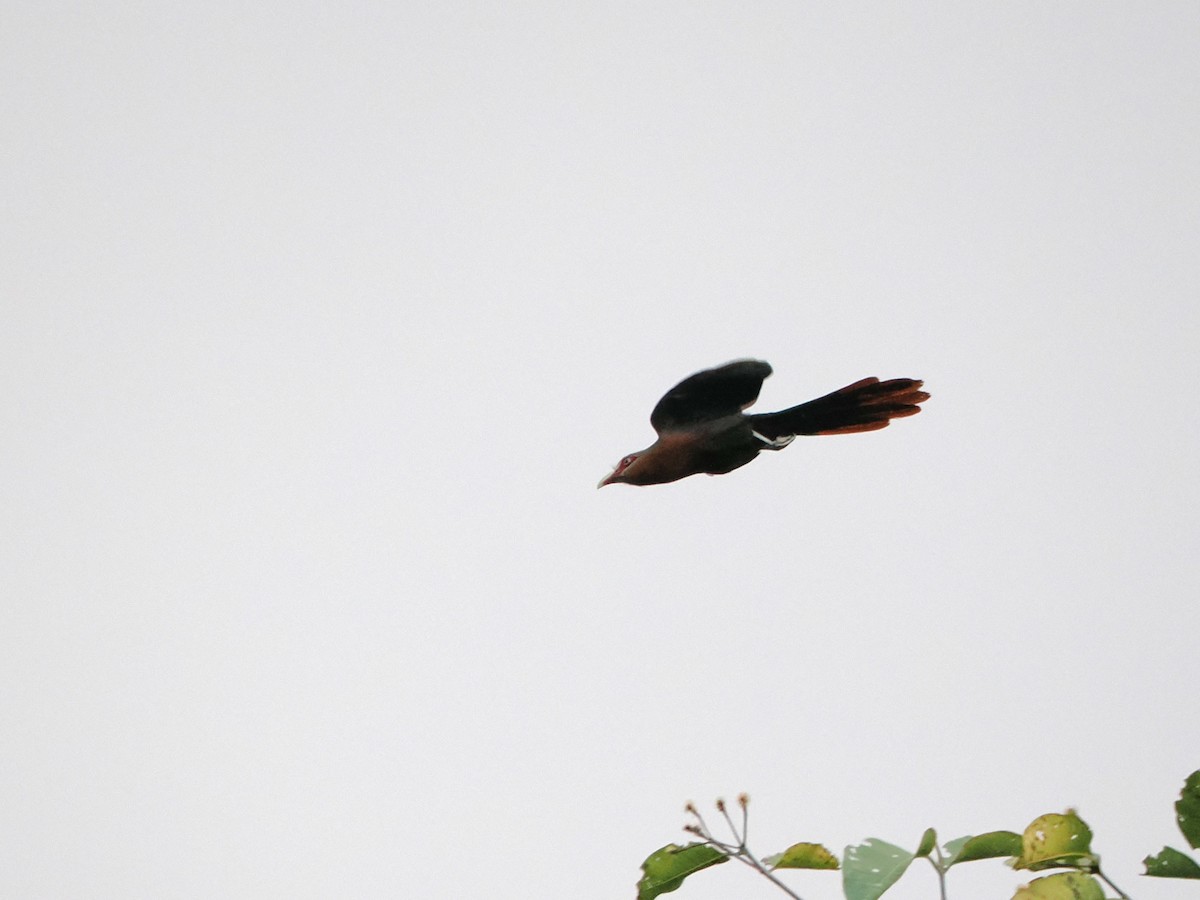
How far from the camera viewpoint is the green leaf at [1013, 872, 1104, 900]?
1.58 metres

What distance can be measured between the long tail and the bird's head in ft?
1.52

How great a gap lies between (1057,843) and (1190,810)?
1.25 ft

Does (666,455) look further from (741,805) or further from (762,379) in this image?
(741,805)

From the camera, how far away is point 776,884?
174 centimetres

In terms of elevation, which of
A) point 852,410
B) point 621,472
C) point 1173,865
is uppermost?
point 852,410

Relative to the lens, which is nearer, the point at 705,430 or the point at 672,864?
the point at 672,864

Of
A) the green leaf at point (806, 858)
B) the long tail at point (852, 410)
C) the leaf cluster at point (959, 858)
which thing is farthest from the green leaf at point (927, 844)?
the long tail at point (852, 410)

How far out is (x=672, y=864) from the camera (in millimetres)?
2014

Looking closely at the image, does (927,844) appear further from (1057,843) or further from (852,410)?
(852,410)

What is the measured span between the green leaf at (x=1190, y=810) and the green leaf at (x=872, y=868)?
628 mm

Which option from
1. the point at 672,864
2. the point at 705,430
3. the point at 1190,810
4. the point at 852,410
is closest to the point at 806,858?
the point at 672,864

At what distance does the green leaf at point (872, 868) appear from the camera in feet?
5.05

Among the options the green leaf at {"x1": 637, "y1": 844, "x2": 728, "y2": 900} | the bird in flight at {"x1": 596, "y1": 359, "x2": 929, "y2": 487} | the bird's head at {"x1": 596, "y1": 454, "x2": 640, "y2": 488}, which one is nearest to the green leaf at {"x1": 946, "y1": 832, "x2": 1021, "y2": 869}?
the green leaf at {"x1": 637, "y1": 844, "x2": 728, "y2": 900}

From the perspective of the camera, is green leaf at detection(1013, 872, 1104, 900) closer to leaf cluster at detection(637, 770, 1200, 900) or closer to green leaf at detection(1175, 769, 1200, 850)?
leaf cluster at detection(637, 770, 1200, 900)
